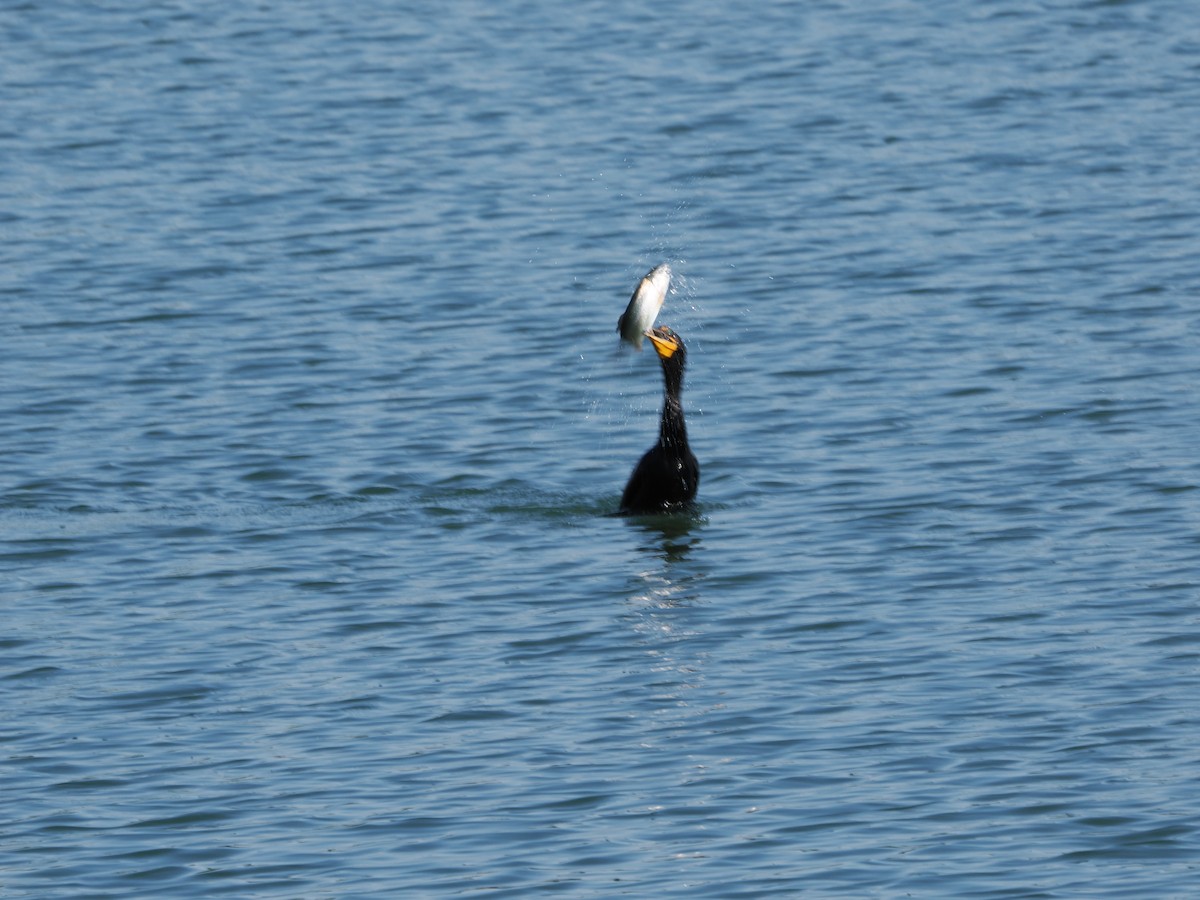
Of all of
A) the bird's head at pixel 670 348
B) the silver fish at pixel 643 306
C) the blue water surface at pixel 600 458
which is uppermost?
the silver fish at pixel 643 306

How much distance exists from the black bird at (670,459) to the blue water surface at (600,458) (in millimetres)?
178

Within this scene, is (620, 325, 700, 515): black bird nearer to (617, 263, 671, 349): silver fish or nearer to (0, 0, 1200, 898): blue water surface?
(0, 0, 1200, 898): blue water surface

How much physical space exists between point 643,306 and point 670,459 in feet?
3.89

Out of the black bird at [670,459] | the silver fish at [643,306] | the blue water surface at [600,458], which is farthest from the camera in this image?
the black bird at [670,459]

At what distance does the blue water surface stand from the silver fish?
1268mm

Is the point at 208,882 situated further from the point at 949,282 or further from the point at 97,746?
the point at 949,282

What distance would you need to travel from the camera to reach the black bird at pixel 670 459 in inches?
541

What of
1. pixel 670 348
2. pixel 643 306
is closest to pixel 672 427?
pixel 670 348

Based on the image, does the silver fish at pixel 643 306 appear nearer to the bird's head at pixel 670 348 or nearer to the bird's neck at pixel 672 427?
the bird's head at pixel 670 348

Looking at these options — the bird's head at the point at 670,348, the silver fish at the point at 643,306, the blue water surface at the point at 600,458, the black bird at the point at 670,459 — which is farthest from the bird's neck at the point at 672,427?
the silver fish at the point at 643,306

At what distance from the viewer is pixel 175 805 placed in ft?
31.7

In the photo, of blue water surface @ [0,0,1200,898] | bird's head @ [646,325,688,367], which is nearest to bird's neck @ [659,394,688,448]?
bird's head @ [646,325,688,367]

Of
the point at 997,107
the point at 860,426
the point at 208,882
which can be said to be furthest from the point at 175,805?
the point at 997,107

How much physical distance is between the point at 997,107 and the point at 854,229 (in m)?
4.30
